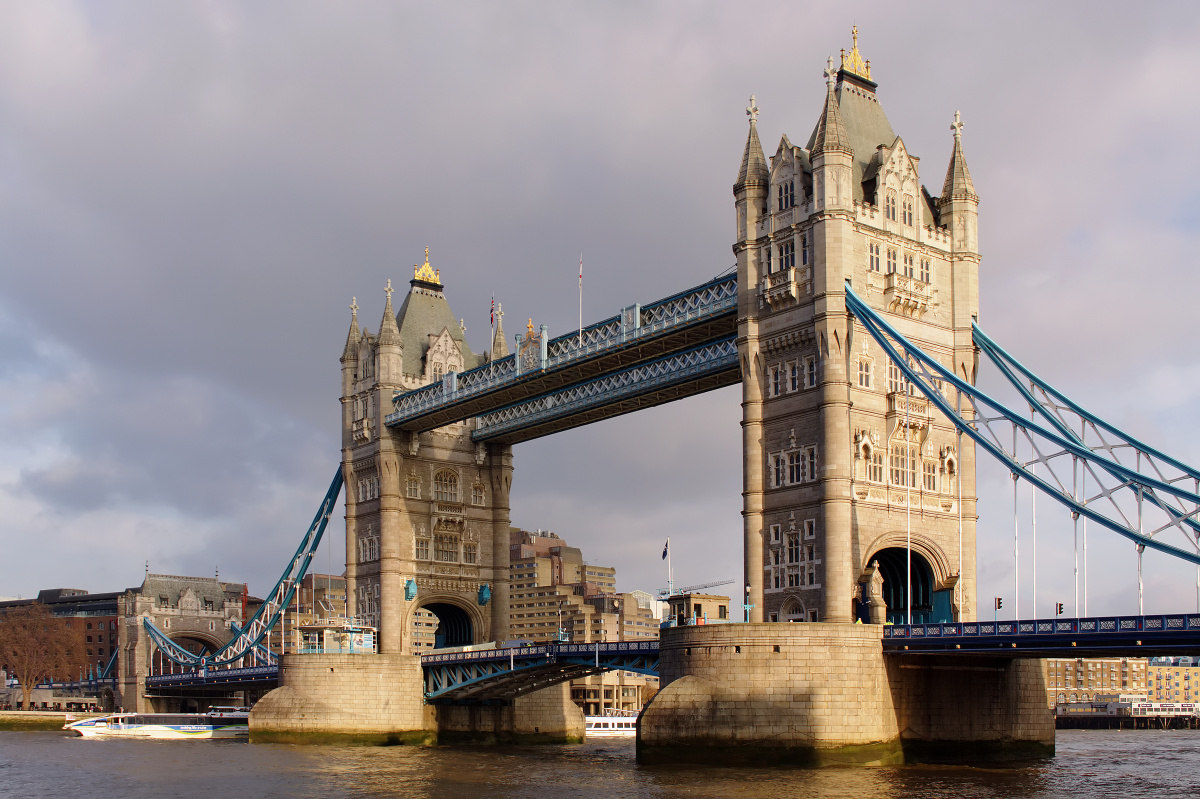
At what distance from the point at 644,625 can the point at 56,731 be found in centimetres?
9507

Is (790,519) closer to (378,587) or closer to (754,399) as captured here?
(754,399)

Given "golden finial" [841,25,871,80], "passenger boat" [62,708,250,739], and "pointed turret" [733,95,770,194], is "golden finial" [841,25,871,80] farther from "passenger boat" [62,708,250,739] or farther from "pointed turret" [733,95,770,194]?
"passenger boat" [62,708,250,739]

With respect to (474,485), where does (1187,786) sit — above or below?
below

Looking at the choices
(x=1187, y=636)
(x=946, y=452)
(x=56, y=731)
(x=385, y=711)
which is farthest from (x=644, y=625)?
(x=1187, y=636)

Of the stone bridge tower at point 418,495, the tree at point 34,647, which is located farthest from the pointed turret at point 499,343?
the tree at point 34,647

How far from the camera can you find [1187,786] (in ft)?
180

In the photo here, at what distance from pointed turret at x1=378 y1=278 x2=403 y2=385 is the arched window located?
6.98 meters

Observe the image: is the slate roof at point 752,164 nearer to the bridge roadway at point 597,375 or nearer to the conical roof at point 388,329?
the bridge roadway at point 597,375

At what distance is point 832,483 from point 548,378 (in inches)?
1019

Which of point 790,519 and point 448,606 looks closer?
point 790,519

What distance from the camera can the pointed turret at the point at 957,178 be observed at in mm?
67375

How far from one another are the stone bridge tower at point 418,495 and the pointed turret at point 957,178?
125 ft

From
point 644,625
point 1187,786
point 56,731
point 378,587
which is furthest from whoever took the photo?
point 644,625

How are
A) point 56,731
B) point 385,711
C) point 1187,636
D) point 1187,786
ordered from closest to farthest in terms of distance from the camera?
point 1187,636, point 1187,786, point 385,711, point 56,731
